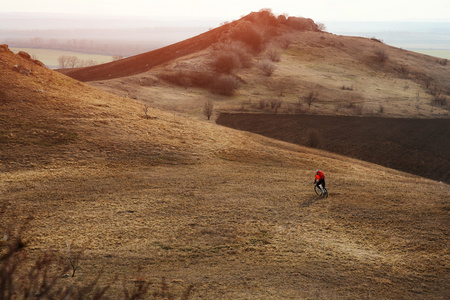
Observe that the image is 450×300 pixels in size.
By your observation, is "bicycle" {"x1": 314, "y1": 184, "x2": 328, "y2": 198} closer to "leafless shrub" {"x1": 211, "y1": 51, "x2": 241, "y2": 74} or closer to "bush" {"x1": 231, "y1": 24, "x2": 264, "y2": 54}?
"leafless shrub" {"x1": 211, "y1": 51, "x2": 241, "y2": 74}

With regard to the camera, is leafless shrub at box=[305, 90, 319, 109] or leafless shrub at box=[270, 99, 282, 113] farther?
leafless shrub at box=[305, 90, 319, 109]

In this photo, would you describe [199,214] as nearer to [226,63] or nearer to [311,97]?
[311,97]

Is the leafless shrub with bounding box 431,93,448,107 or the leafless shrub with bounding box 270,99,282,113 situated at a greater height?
the leafless shrub with bounding box 431,93,448,107

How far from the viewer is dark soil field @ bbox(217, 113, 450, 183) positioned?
1821 inches

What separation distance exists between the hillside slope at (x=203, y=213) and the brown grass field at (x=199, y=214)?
0.09 metres

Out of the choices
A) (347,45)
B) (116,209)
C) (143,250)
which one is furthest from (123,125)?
(347,45)

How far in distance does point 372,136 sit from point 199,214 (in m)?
45.9

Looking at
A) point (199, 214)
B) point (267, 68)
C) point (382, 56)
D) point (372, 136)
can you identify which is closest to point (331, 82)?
point (267, 68)

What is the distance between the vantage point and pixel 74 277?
595 inches

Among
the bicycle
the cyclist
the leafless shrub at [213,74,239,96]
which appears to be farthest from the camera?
the leafless shrub at [213,74,239,96]

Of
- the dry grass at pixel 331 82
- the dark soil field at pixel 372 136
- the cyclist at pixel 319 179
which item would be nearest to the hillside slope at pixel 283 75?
the dry grass at pixel 331 82

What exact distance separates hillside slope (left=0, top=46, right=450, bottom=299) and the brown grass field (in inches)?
3.6

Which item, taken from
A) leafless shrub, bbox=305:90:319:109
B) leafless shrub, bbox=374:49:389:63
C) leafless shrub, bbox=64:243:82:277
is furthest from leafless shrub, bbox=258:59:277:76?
leafless shrub, bbox=64:243:82:277

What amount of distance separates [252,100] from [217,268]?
70451 millimetres
